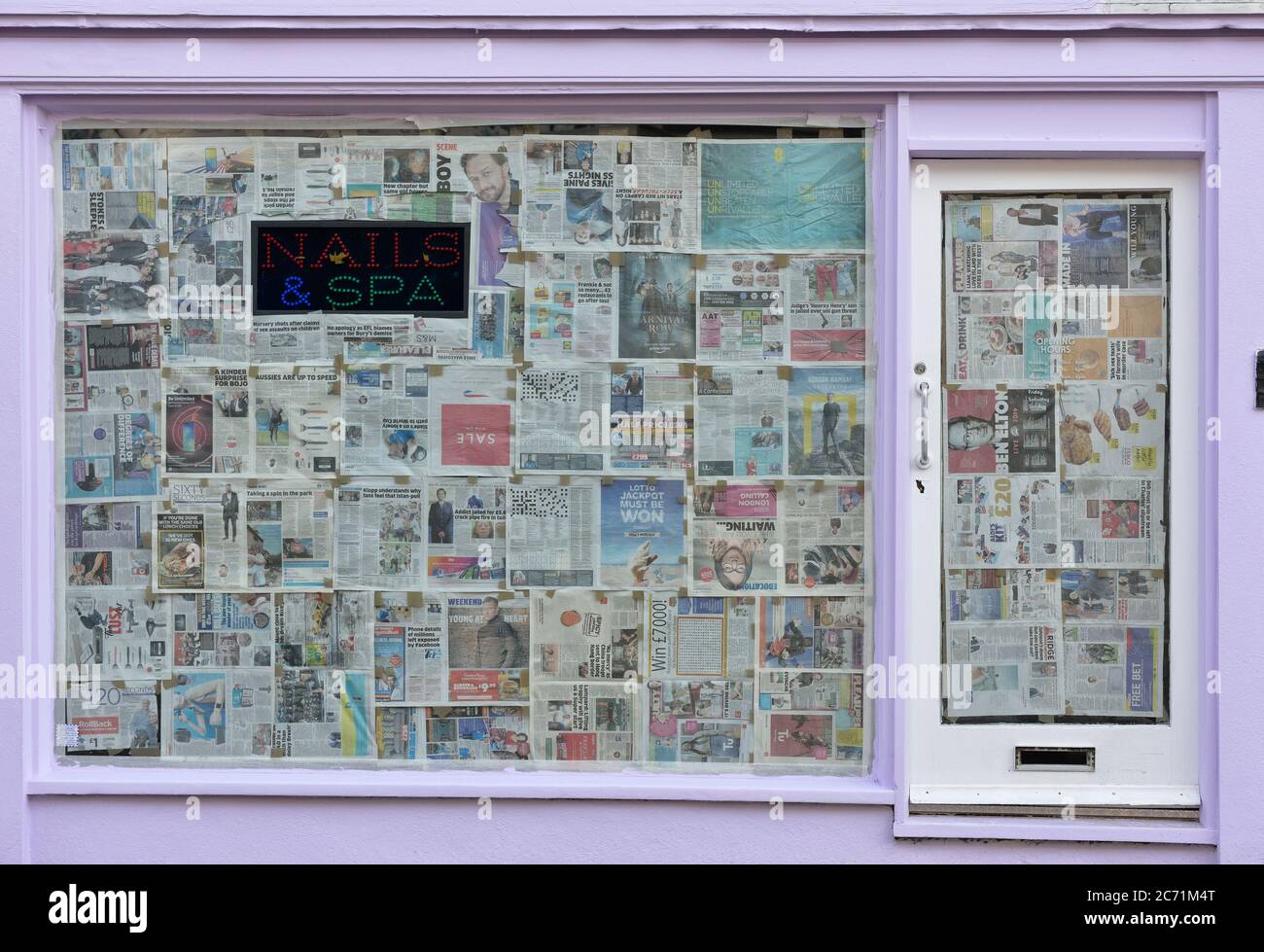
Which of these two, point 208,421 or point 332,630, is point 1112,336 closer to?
point 332,630

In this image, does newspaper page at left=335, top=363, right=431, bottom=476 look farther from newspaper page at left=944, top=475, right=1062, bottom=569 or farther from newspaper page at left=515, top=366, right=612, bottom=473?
newspaper page at left=944, top=475, right=1062, bottom=569

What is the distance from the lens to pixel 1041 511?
4.20 meters

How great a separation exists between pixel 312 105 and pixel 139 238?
2.69 ft

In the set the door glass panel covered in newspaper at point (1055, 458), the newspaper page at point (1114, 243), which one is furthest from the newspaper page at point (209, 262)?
the newspaper page at point (1114, 243)

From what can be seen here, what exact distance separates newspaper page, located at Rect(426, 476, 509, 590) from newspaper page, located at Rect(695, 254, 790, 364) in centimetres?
96

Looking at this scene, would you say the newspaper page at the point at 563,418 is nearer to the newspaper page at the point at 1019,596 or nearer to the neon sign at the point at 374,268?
the neon sign at the point at 374,268

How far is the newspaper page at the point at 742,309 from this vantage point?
424 centimetres

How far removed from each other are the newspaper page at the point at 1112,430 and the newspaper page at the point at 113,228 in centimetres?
340

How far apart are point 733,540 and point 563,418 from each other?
778mm

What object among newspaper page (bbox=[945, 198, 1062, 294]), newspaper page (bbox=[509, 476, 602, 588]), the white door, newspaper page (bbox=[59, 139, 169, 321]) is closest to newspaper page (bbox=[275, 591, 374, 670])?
newspaper page (bbox=[509, 476, 602, 588])

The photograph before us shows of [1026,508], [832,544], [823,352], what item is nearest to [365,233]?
[823,352]

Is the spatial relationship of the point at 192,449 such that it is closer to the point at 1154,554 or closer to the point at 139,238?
the point at 139,238

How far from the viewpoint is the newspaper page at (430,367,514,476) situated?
4.27 m

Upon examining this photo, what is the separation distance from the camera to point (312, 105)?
4203 mm
